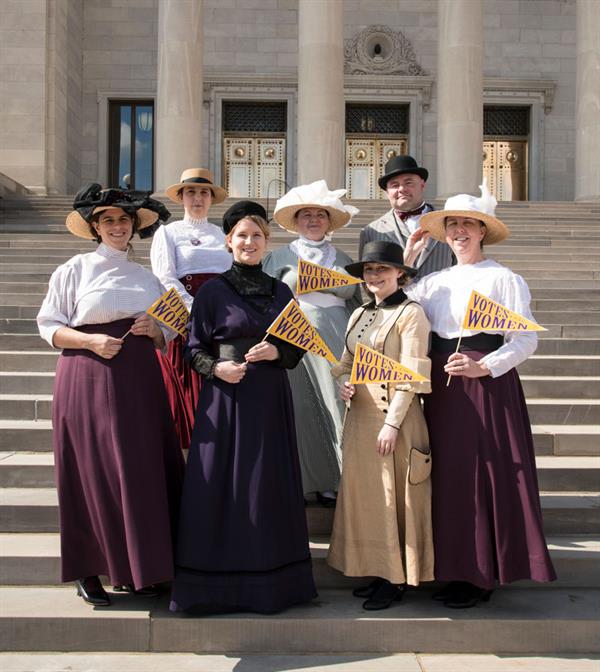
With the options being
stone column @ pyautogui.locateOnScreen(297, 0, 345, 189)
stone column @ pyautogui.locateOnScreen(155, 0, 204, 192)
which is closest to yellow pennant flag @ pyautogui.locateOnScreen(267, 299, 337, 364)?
stone column @ pyautogui.locateOnScreen(297, 0, 345, 189)

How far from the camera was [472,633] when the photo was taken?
400cm

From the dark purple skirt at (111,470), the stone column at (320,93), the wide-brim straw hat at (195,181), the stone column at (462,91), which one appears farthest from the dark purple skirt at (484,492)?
the stone column at (462,91)

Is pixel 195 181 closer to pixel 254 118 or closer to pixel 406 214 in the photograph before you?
pixel 406 214

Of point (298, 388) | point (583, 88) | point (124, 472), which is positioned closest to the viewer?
point (124, 472)

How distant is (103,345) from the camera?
3898mm

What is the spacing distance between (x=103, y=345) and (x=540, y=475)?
10.9 ft

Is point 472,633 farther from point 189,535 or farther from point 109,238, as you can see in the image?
point 109,238

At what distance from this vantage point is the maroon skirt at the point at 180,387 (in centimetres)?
482

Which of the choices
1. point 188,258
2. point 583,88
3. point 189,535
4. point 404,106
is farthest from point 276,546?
point 404,106

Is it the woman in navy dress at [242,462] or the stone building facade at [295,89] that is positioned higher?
the stone building facade at [295,89]

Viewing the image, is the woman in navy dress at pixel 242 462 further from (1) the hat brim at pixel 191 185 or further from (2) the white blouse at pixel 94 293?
(1) the hat brim at pixel 191 185

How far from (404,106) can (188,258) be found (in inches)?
742

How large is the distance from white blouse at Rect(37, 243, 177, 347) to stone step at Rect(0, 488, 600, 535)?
149 centimetres

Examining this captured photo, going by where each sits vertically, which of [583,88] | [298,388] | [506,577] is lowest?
[506,577]
